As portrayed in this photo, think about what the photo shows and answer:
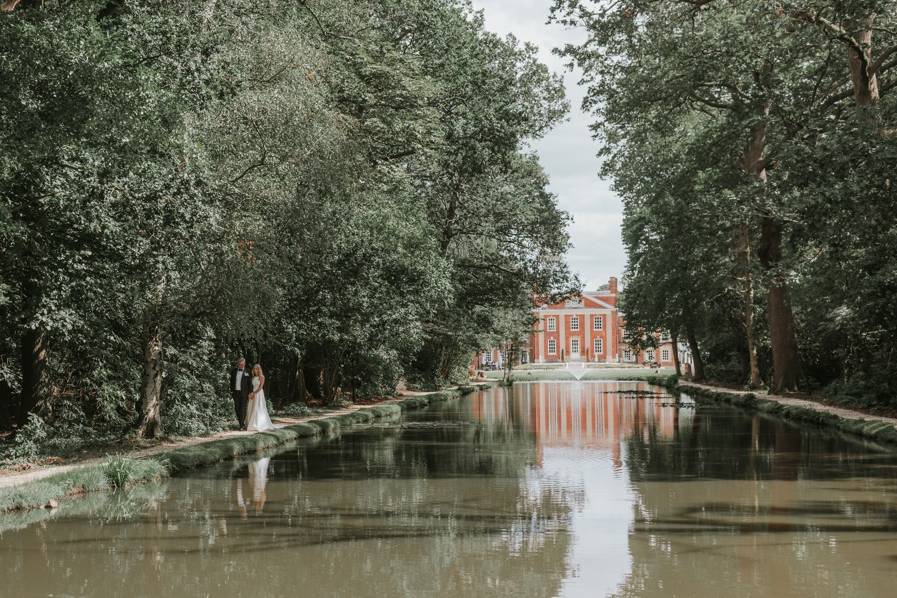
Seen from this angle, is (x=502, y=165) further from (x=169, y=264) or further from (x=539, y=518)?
(x=539, y=518)

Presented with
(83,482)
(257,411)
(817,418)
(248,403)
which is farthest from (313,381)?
(83,482)

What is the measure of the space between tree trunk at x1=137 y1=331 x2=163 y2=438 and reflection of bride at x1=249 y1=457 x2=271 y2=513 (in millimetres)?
2186

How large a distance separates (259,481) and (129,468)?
5.32 ft

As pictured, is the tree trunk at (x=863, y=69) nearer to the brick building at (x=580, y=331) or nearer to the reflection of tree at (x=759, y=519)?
the reflection of tree at (x=759, y=519)

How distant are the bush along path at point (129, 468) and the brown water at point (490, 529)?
1.25ft

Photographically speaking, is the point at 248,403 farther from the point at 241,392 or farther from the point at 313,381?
the point at 313,381

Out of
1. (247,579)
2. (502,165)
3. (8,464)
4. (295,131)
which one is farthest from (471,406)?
(247,579)

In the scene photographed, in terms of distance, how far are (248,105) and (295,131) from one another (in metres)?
0.92

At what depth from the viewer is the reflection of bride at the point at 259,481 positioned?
10312 millimetres

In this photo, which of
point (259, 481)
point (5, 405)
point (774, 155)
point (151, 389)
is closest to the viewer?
point (259, 481)

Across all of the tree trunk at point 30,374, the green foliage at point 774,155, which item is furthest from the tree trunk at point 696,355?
the tree trunk at point 30,374

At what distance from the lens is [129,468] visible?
11594mm

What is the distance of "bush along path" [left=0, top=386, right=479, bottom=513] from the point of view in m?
10.1

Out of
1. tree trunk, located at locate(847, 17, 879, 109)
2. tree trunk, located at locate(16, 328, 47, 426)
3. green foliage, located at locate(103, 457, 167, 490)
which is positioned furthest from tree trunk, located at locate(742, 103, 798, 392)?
green foliage, located at locate(103, 457, 167, 490)
